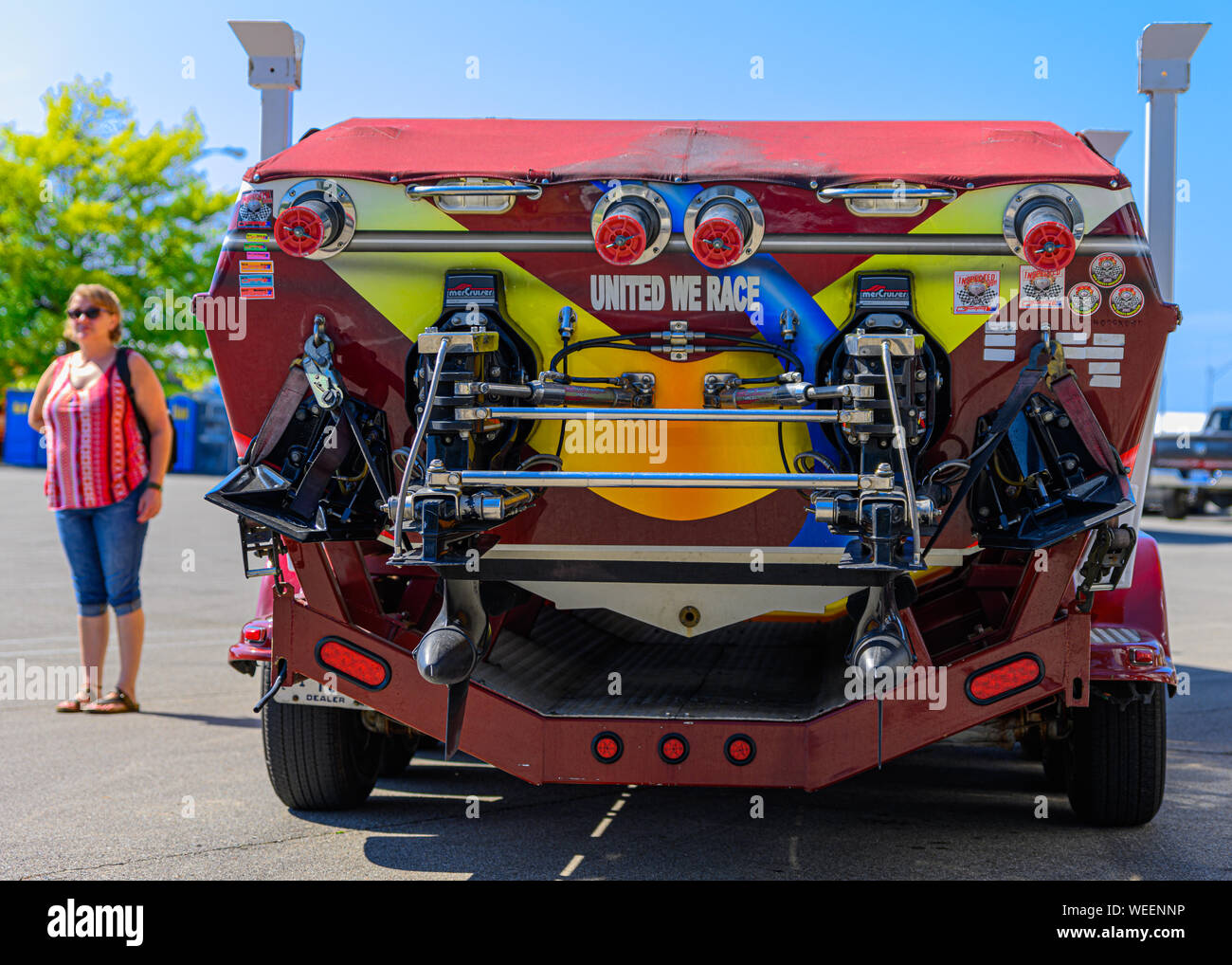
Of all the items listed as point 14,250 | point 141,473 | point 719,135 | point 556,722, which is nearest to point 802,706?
point 556,722

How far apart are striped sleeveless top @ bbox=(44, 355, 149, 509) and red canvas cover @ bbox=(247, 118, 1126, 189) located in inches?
105

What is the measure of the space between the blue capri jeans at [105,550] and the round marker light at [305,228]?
301 cm

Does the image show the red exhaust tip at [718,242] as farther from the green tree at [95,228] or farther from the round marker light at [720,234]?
the green tree at [95,228]

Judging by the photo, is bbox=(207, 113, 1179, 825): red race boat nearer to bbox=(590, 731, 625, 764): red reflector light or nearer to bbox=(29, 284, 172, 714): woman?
bbox=(590, 731, 625, 764): red reflector light

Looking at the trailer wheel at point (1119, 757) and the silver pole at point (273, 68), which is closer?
the trailer wheel at point (1119, 757)

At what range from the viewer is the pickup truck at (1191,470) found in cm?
2358

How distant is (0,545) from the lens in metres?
14.3

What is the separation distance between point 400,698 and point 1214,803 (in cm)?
321

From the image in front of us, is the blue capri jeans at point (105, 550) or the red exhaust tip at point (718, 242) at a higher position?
the red exhaust tip at point (718, 242)

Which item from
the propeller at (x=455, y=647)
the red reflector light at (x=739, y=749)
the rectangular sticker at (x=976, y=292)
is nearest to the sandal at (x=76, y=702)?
the propeller at (x=455, y=647)

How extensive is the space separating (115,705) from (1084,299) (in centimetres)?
503

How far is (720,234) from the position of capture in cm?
382

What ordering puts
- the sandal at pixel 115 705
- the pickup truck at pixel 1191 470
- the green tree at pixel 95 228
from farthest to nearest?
the green tree at pixel 95 228 → the pickup truck at pixel 1191 470 → the sandal at pixel 115 705

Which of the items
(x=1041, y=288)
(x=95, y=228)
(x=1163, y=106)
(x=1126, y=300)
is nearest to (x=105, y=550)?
(x=1041, y=288)
